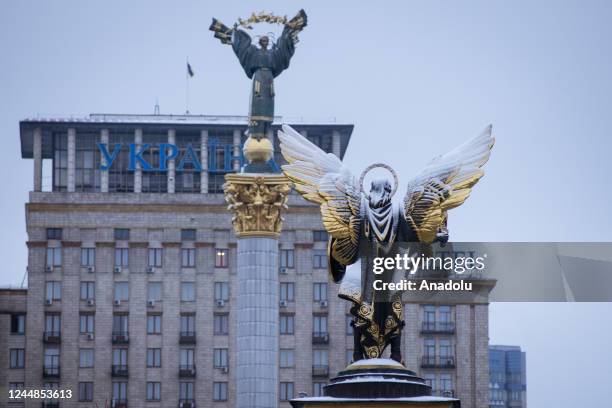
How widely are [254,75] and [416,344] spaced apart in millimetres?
67925

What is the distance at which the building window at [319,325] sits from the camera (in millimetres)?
147125

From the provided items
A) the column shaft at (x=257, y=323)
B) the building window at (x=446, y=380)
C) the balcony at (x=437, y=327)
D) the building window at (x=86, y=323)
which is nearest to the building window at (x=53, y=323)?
the building window at (x=86, y=323)

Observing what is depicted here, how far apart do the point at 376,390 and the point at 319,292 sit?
12502cm

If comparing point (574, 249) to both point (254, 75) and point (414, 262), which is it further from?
point (254, 75)

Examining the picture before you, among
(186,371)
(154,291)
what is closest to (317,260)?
(154,291)

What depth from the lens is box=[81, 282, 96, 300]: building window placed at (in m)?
147

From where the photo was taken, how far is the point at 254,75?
266 feet

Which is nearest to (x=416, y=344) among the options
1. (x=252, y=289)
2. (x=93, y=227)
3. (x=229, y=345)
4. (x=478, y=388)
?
(x=478, y=388)

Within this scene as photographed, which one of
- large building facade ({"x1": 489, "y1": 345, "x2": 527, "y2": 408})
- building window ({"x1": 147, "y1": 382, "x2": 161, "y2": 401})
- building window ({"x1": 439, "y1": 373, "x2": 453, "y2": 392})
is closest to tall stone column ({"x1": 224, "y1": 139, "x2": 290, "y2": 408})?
building window ({"x1": 147, "y1": 382, "x2": 161, "y2": 401})

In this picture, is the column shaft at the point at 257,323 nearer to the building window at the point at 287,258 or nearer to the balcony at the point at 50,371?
the building window at the point at 287,258

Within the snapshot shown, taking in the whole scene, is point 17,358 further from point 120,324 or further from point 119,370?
point 120,324

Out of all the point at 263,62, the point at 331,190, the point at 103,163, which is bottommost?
the point at 331,190

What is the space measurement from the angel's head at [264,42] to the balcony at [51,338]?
6877cm

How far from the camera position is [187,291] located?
14750 cm
